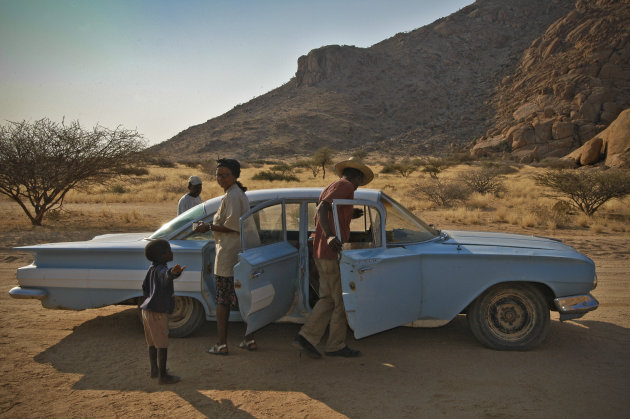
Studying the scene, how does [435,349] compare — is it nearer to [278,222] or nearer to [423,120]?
[278,222]

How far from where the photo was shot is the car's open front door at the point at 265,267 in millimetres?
4297

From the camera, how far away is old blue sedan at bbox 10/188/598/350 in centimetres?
434

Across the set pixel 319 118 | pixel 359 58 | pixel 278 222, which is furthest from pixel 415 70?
pixel 278 222

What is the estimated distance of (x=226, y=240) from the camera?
457 cm

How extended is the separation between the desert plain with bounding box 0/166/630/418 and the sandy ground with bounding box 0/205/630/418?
10 millimetres

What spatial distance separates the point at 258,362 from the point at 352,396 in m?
1.09

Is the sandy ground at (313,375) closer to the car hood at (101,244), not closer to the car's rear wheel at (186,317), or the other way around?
the car's rear wheel at (186,317)

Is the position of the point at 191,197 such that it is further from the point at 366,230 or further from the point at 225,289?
the point at 366,230

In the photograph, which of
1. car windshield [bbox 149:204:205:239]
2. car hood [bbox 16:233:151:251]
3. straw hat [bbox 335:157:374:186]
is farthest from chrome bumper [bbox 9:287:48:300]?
straw hat [bbox 335:157:374:186]

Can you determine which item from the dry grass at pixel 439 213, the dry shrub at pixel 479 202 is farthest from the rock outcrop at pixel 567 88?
the dry grass at pixel 439 213

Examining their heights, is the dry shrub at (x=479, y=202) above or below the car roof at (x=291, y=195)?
below

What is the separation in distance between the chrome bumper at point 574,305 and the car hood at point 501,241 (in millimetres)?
583

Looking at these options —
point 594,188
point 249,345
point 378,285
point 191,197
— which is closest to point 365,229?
point 378,285

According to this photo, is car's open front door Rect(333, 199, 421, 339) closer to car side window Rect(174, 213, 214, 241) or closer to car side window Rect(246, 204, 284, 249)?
car side window Rect(246, 204, 284, 249)
